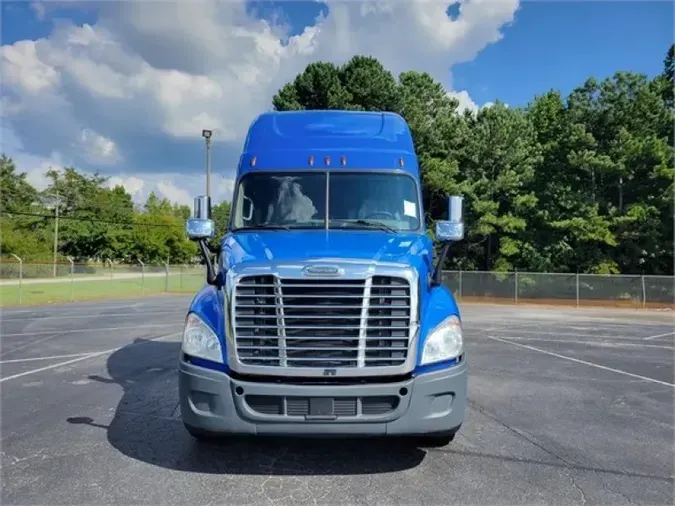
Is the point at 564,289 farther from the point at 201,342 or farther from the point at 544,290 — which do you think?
the point at 201,342

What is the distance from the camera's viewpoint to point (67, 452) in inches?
186

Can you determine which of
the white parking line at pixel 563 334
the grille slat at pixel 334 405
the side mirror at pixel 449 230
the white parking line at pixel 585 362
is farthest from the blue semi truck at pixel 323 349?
the white parking line at pixel 563 334

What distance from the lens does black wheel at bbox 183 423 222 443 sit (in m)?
4.24

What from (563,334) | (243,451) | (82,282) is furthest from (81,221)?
(243,451)

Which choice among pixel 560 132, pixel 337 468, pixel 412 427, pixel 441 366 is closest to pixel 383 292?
pixel 441 366

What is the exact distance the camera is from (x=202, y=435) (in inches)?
177

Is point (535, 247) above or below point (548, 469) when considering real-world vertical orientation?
above

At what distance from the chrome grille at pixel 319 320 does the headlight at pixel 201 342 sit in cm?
18

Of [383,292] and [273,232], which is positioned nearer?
[383,292]

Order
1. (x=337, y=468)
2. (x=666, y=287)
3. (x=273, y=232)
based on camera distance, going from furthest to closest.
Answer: (x=666, y=287) → (x=273, y=232) → (x=337, y=468)

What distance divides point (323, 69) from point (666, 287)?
20.5 m

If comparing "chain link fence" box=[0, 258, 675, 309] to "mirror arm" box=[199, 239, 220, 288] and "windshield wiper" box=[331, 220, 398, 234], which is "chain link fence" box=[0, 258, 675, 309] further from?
"windshield wiper" box=[331, 220, 398, 234]

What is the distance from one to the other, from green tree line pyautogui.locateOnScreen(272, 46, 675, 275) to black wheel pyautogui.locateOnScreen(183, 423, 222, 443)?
79.1 feet

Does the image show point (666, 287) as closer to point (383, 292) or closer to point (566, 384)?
point (566, 384)
